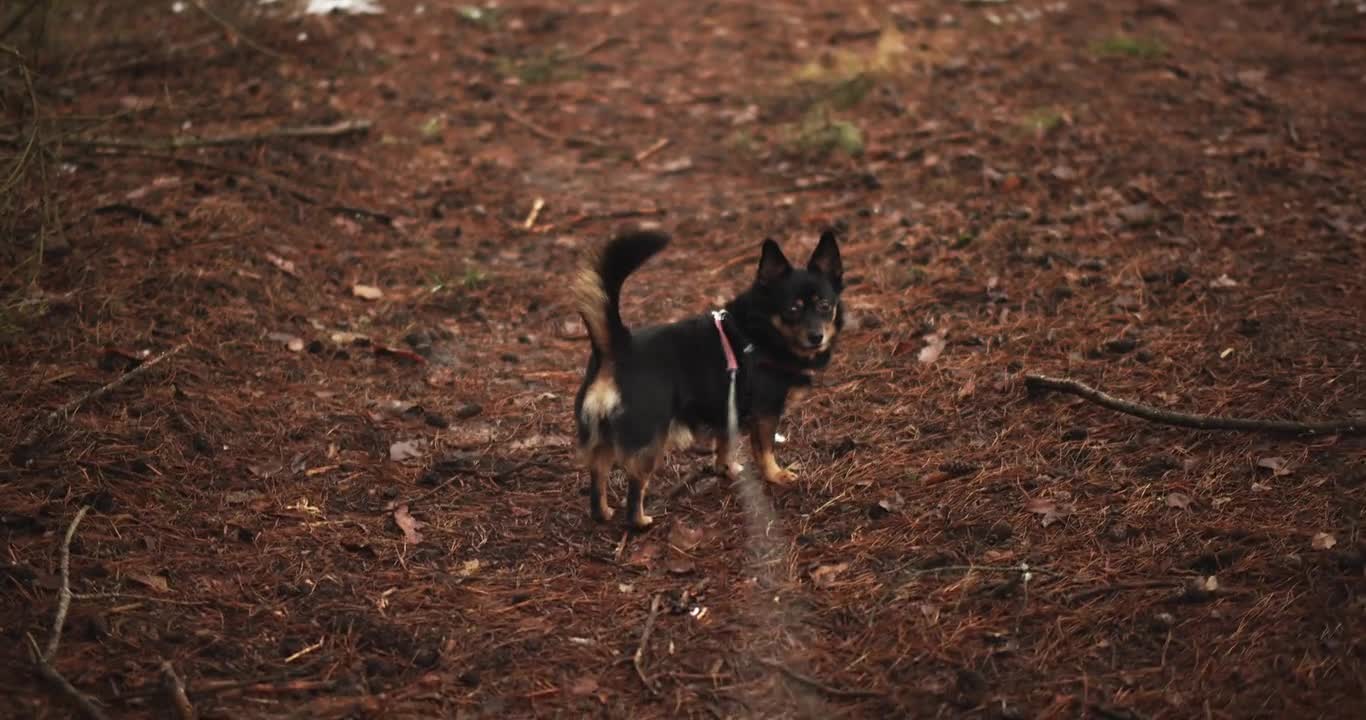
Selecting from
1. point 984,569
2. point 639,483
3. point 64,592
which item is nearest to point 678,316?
point 639,483

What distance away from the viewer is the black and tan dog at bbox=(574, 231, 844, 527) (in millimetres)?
3980

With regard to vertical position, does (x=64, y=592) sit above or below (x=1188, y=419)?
below

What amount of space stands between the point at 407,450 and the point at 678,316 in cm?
187

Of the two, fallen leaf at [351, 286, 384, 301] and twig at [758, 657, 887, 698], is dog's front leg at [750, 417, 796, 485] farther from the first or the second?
fallen leaf at [351, 286, 384, 301]

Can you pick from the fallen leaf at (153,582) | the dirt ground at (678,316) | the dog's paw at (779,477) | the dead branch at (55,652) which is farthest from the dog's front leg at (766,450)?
the dead branch at (55,652)

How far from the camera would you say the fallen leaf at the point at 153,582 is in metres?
3.77

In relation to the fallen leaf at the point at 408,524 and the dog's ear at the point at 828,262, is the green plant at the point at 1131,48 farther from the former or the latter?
the fallen leaf at the point at 408,524

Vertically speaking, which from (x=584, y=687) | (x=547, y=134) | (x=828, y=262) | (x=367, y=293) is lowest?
(x=367, y=293)

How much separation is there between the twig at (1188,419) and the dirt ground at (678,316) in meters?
0.06

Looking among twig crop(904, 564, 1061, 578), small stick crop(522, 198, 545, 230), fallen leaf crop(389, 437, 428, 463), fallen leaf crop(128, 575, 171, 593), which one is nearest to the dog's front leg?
twig crop(904, 564, 1061, 578)

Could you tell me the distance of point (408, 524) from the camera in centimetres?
434

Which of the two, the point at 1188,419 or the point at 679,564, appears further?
the point at 1188,419

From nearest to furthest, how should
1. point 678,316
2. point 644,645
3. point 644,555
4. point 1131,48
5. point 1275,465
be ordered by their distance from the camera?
1. point 644,645
2. point 1275,465
3. point 644,555
4. point 678,316
5. point 1131,48

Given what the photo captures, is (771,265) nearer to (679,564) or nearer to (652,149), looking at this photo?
(679,564)
